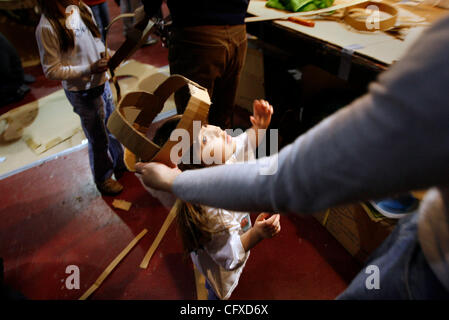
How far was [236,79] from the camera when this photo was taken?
186cm

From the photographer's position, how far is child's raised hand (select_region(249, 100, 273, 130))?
3.71 feet

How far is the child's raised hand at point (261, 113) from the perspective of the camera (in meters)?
1.13

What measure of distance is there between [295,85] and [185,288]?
1743 millimetres

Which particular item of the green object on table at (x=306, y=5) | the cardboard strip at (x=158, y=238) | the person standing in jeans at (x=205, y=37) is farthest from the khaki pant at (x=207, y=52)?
the cardboard strip at (x=158, y=238)

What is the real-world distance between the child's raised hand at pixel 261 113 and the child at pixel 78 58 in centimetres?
109

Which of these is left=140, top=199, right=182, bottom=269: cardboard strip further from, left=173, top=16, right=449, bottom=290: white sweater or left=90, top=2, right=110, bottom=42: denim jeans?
left=90, top=2, right=110, bottom=42: denim jeans

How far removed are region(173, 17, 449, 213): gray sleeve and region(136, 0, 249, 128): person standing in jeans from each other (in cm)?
124

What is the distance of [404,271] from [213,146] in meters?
0.70

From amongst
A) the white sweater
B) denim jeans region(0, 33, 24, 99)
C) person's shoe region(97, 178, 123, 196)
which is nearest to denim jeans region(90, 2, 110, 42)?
denim jeans region(0, 33, 24, 99)

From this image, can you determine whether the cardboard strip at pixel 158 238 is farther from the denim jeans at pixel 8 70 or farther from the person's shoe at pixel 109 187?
the denim jeans at pixel 8 70

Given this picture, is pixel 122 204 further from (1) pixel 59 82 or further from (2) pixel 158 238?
(1) pixel 59 82

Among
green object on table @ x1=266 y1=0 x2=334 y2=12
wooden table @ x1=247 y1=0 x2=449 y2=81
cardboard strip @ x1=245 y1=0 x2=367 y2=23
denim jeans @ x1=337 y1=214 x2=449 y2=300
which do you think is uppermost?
green object on table @ x1=266 y1=0 x2=334 y2=12

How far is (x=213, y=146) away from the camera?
1027 mm
